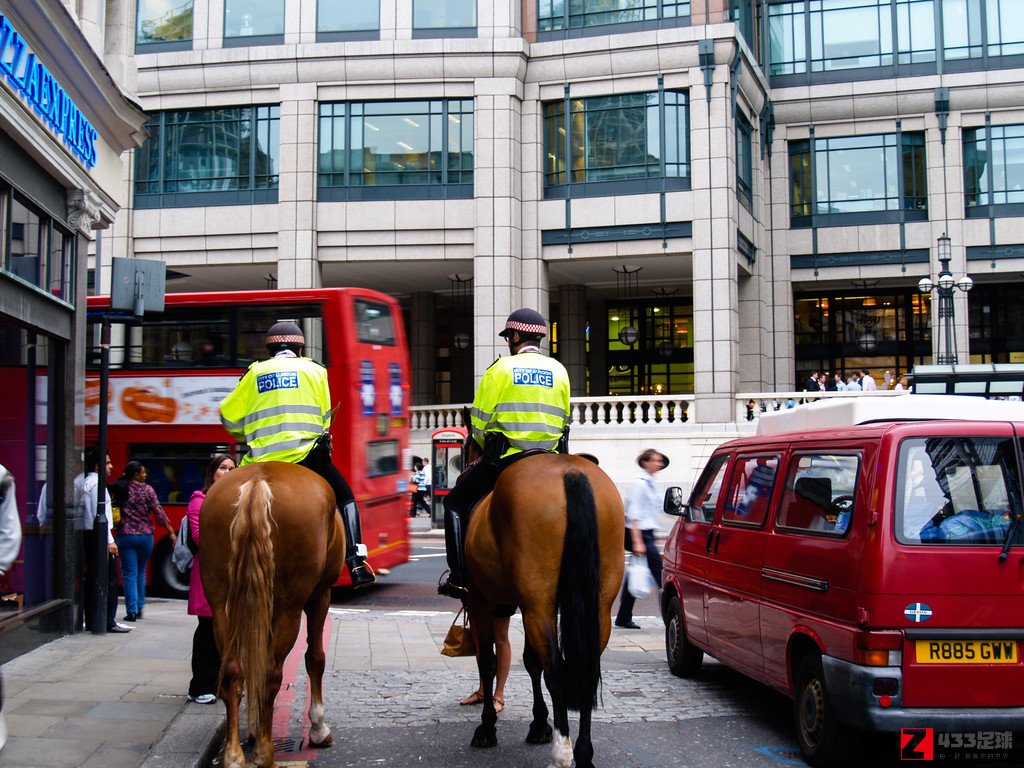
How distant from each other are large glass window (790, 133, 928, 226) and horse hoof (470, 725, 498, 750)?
31.2 meters

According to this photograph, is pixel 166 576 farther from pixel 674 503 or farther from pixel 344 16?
pixel 344 16

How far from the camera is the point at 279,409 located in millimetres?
6742

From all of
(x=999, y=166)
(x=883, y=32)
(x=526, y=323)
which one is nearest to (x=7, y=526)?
(x=526, y=323)

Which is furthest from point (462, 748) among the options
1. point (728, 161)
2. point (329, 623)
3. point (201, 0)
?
point (201, 0)

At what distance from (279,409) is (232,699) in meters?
1.76

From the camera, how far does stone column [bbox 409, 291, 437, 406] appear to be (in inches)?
1521

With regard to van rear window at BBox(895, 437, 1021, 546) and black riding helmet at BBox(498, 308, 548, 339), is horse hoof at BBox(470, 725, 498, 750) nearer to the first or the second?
black riding helmet at BBox(498, 308, 548, 339)

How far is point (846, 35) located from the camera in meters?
35.2

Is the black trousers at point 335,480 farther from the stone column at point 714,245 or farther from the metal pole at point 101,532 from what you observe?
the stone column at point 714,245

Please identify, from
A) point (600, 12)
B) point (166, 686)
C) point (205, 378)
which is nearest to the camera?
point (166, 686)

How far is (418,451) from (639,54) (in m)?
13.1

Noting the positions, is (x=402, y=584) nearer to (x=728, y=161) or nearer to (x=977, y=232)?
(x=728, y=161)

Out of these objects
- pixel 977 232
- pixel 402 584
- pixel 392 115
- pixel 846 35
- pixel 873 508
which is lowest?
pixel 402 584

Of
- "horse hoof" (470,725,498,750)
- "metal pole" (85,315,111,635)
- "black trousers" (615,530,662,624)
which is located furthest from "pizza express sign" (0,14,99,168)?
"black trousers" (615,530,662,624)
